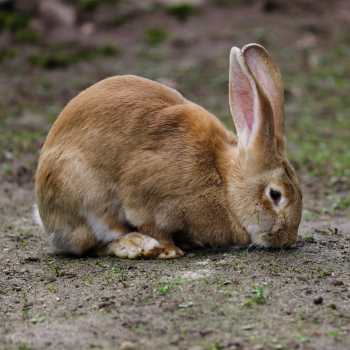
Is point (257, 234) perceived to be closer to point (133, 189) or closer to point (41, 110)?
point (133, 189)

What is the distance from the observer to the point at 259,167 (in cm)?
573

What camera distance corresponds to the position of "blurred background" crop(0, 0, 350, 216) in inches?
436

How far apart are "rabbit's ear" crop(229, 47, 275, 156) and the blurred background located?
4053 mm

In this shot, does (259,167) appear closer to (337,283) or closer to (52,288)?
(337,283)

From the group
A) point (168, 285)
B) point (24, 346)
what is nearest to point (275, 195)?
point (168, 285)

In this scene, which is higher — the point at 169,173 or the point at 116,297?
the point at 169,173

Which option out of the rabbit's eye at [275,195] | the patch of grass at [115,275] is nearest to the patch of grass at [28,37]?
the patch of grass at [115,275]

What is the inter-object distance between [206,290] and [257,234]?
0.88 m

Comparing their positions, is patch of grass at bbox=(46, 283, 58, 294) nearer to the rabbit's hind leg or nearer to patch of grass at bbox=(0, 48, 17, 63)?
the rabbit's hind leg

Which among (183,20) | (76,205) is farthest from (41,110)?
(76,205)

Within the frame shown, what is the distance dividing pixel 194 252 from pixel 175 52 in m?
7.90

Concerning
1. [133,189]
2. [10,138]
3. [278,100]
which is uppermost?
[278,100]

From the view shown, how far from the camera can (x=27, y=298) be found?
5148 mm

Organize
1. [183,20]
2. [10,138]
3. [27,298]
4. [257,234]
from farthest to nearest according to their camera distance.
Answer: [183,20] < [10,138] < [257,234] < [27,298]
